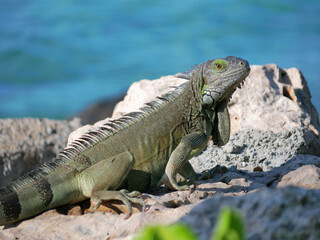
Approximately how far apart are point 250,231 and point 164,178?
2892mm

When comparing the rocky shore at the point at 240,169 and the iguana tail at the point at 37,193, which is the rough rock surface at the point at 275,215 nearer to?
the rocky shore at the point at 240,169

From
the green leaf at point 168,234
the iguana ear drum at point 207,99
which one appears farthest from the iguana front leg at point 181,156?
the green leaf at point 168,234

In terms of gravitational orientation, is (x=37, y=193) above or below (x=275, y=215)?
below

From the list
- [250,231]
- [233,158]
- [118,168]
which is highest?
[250,231]

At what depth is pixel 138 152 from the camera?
496 centimetres

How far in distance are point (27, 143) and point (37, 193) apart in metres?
3.28

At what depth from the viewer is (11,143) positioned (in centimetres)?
753

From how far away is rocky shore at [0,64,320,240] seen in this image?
2.24 m

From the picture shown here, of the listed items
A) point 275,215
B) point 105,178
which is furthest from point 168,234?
point 105,178

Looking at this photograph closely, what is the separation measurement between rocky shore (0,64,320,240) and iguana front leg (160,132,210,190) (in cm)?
12

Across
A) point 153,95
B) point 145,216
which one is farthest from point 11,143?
point 145,216

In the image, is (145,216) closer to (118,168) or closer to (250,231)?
(118,168)

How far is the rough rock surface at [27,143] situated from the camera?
24.3ft

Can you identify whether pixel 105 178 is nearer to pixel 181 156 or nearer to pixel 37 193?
pixel 37 193
